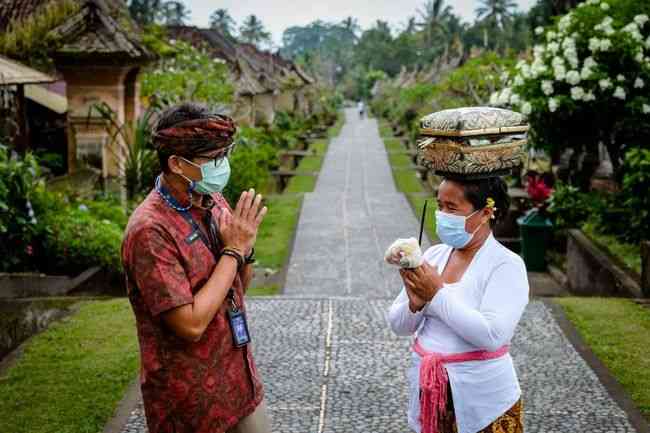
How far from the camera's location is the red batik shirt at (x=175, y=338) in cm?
292

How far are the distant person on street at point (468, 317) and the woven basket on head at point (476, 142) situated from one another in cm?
7

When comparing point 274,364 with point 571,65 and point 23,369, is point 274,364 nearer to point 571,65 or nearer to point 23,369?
point 23,369

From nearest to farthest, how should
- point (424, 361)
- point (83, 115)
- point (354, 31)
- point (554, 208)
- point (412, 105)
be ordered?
point (424, 361), point (554, 208), point (83, 115), point (412, 105), point (354, 31)

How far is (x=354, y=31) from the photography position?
14900cm

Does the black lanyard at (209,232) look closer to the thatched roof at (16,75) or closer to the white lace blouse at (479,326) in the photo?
the white lace blouse at (479,326)

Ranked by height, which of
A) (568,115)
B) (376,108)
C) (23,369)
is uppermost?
(568,115)

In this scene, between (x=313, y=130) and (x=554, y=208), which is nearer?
(x=554, y=208)

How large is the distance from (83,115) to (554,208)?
268 inches

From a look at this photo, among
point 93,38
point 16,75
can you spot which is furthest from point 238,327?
point 93,38

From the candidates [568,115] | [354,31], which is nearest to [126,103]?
[568,115]

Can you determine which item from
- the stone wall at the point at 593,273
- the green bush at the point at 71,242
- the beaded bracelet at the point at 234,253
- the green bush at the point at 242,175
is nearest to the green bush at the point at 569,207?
the stone wall at the point at 593,273

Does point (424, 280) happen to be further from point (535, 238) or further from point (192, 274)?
point (535, 238)

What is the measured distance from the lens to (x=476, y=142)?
3178 mm

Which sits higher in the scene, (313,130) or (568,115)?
(568,115)
